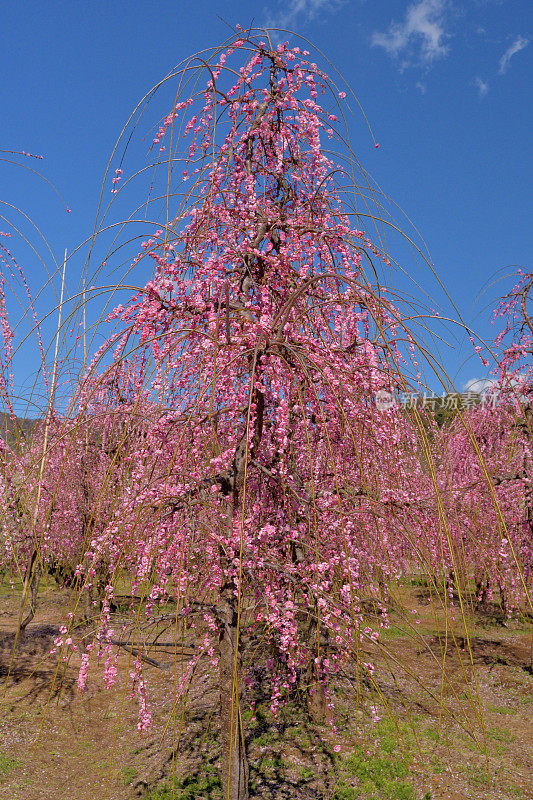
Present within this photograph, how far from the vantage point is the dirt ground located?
17.4 ft

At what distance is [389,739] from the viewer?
20.8 feet

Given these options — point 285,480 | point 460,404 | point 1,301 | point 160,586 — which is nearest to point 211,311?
point 285,480

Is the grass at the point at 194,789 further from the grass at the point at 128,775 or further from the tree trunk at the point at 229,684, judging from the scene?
the tree trunk at the point at 229,684

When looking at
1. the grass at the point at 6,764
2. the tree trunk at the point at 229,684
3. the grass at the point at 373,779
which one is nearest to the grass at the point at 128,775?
the grass at the point at 6,764

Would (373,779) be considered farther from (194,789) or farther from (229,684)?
(229,684)

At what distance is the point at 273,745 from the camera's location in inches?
240

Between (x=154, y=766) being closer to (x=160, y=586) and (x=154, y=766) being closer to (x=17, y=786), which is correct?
(x=17, y=786)

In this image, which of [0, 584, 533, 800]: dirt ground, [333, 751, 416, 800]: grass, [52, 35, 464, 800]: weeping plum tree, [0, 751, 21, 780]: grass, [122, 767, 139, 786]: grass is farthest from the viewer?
[0, 751, 21, 780]: grass

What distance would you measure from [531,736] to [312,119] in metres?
7.57

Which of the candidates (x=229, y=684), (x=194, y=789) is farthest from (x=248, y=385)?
(x=194, y=789)

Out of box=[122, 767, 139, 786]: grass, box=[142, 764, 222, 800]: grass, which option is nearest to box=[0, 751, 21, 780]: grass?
box=[122, 767, 139, 786]: grass

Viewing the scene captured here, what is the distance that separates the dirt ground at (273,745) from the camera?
17.4 ft

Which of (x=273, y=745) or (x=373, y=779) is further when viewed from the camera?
(x=273, y=745)

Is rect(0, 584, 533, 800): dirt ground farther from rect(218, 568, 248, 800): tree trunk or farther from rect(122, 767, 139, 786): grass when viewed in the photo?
rect(218, 568, 248, 800): tree trunk
